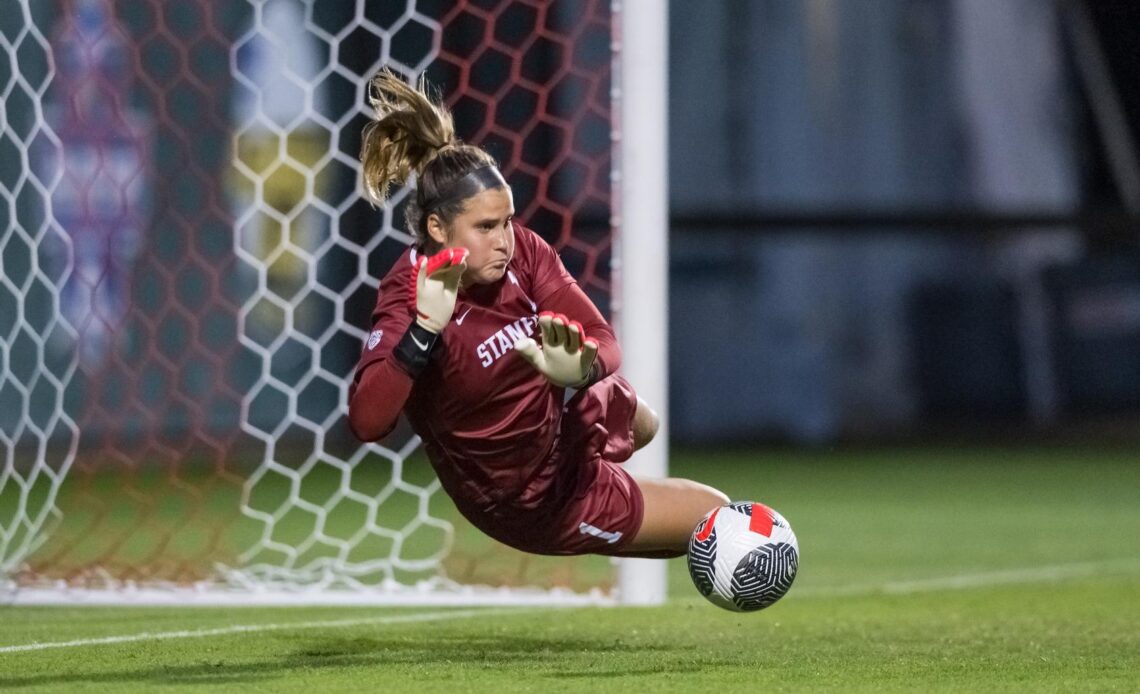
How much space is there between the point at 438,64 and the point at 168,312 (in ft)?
9.39

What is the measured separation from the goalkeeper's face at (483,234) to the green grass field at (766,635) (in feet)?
2.90

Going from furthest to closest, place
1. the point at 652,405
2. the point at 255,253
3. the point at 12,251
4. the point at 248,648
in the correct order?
the point at 255,253
the point at 12,251
the point at 652,405
the point at 248,648

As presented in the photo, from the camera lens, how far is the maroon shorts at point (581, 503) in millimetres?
4059

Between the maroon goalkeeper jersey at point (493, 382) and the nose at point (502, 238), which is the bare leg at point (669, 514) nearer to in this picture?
the maroon goalkeeper jersey at point (493, 382)

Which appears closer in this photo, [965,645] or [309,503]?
[965,645]

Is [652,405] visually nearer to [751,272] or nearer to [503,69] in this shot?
[503,69]

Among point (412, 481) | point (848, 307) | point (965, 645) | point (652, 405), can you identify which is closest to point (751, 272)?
point (848, 307)

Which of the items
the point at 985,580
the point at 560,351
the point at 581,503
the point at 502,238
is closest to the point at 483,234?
the point at 502,238

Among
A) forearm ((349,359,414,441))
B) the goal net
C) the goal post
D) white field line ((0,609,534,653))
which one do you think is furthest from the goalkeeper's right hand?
the goal net

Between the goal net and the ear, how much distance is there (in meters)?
1.77

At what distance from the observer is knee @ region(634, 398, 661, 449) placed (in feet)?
14.5

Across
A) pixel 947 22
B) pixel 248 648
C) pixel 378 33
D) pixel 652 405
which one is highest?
pixel 947 22

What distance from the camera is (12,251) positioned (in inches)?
340

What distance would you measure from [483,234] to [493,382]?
0.34 meters
